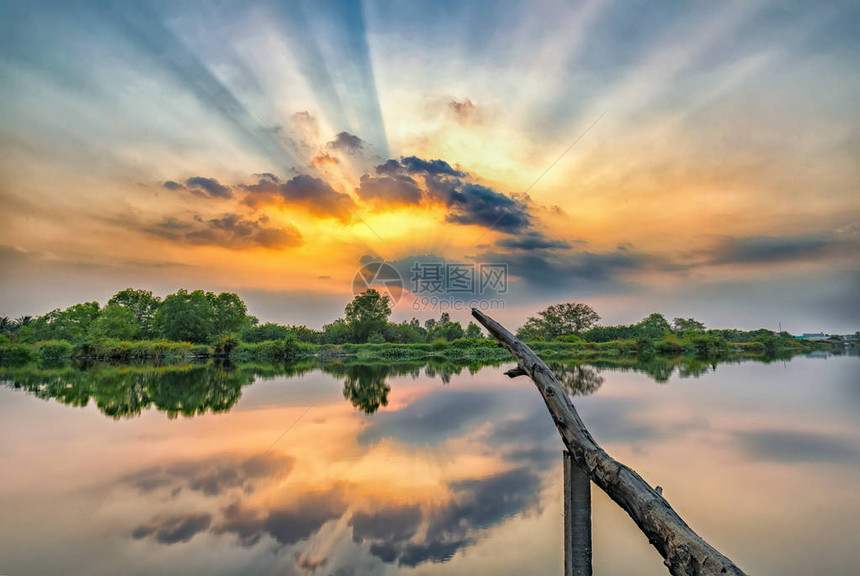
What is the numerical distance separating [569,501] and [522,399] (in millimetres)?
10819

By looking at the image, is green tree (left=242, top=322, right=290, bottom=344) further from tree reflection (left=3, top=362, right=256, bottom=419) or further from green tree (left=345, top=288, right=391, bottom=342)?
tree reflection (left=3, top=362, right=256, bottom=419)

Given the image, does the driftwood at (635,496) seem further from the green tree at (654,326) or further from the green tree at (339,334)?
the green tree at (654,326)

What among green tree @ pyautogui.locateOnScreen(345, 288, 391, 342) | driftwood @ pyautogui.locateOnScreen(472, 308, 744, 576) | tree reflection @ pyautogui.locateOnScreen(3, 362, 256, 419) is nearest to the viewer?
driftwood @ pyautogui.locateOnScreen(472, 308, 744, 576)

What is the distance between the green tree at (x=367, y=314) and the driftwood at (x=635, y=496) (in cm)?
5085

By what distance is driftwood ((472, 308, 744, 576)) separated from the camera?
144 centimetres

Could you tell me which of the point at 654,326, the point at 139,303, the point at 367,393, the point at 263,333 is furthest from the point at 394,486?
the point at 654,326

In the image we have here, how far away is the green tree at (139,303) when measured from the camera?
52541mm

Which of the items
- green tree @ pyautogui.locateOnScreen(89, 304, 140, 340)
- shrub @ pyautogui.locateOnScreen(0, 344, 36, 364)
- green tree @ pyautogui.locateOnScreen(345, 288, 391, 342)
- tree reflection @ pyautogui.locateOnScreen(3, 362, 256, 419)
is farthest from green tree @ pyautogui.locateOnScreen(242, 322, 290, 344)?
tree reflection @ pyautogui.locateOnScreen(3, 362, 256, 419)

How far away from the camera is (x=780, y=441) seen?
747 centimetres

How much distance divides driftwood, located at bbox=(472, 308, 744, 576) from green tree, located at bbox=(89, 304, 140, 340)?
5795 cm

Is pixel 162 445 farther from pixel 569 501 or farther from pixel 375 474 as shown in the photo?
pixel 569 501

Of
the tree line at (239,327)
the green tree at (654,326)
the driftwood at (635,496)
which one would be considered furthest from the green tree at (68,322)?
the green tree at (654,326)

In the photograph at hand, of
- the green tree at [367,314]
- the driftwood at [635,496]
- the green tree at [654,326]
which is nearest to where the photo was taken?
the driftwood at [635,496]

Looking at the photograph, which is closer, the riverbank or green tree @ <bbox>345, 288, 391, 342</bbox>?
the riverbank
